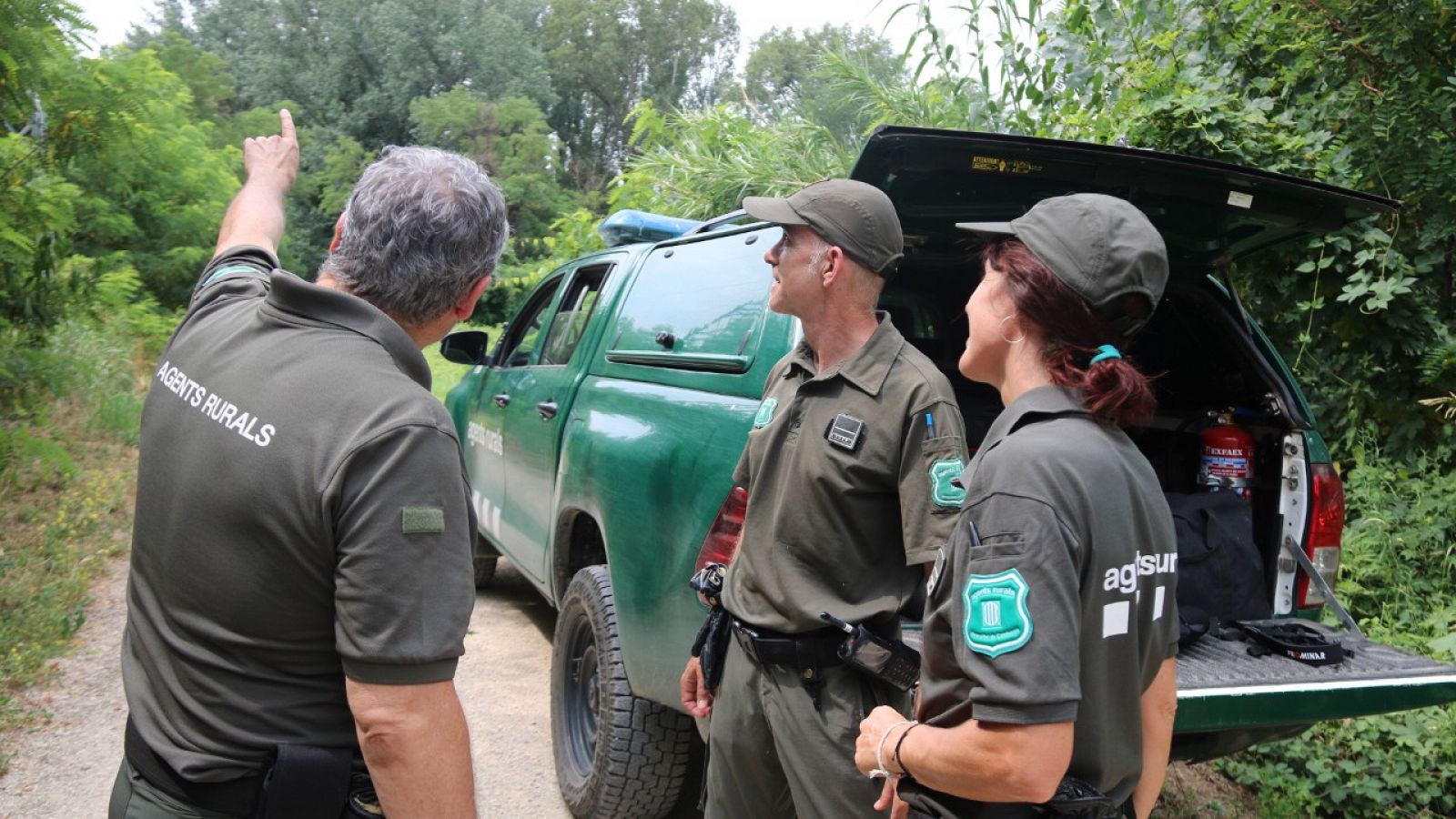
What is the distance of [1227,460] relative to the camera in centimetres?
354

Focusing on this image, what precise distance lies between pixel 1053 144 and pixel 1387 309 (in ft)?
9.83

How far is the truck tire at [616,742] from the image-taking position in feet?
11.3

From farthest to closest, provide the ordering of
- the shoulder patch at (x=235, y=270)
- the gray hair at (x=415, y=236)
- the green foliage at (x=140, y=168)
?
1. the green foliage at (x=140, y=168)
2. the shoulder patch at (x=235, y=270)
3. the gray hair at (x=415, y=236)

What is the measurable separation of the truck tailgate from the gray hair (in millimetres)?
2034

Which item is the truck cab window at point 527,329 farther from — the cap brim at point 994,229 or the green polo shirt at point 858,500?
the cap brim at point 994,229

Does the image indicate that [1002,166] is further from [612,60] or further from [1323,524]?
[612,60]

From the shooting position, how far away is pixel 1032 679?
1461 mm

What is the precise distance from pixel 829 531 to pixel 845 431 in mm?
221

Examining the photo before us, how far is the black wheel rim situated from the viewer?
3812mm

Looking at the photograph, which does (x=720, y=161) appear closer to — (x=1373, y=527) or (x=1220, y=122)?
(x=1220, y=122)

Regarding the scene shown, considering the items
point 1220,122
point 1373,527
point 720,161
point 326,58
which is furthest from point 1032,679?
point 326,58

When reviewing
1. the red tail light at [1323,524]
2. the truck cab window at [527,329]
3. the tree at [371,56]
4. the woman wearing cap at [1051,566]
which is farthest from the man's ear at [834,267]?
the tree at [371,56]

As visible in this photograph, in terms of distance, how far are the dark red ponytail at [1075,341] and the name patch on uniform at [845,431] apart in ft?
2.18

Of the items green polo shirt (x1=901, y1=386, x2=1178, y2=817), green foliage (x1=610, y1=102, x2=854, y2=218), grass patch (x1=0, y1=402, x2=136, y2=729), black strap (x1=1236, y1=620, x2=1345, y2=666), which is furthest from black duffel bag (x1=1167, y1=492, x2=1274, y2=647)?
green foliage (x1=610, y1=102, x2=854, y2=218)
